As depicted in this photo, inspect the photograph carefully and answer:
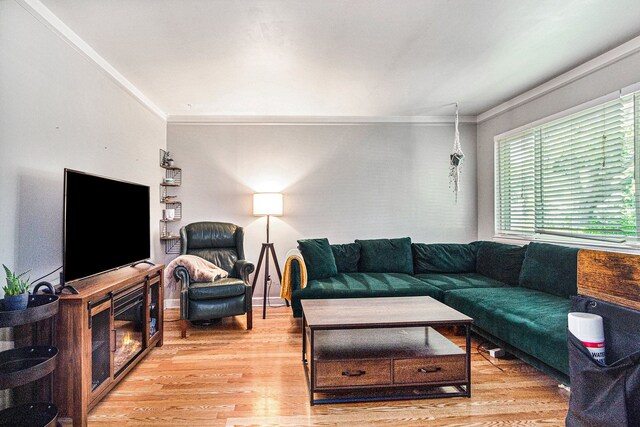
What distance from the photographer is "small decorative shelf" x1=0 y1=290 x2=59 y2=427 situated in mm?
1556

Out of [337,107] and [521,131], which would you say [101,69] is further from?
[521,131]

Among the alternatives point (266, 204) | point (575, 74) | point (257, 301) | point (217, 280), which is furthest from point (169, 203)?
point (575, 74)

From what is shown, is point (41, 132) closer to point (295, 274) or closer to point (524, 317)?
point (295, 274)

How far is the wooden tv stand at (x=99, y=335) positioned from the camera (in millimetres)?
1897

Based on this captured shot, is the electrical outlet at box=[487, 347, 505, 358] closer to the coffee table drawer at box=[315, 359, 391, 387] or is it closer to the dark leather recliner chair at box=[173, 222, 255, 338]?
the coffee table drawer at box=[315, 359, 391, 387]

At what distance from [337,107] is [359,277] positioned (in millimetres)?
2016

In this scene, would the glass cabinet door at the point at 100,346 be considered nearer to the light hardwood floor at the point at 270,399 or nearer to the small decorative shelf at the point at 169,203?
the light hardwood floor at the point at 270,399

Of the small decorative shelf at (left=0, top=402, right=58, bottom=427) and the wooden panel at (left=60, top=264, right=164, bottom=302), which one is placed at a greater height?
the wooden panel at (left=60, top=264, right=164, bottom=302)

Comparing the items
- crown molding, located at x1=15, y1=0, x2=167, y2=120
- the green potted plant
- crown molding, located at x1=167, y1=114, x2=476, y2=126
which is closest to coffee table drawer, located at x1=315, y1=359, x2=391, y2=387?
the green potted plant

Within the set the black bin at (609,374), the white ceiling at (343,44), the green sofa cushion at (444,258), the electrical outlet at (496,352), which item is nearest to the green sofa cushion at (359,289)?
the green sofa cushion at (444,258)

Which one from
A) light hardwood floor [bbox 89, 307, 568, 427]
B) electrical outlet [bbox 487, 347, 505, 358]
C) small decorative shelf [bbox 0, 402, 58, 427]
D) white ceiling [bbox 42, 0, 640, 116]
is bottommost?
light hardwood floor [bbox 89, 307, 568, 427]

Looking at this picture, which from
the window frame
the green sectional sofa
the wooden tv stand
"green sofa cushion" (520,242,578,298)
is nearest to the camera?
the wooden tv stand

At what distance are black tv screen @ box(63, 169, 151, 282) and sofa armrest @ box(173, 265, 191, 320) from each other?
384 millimetres

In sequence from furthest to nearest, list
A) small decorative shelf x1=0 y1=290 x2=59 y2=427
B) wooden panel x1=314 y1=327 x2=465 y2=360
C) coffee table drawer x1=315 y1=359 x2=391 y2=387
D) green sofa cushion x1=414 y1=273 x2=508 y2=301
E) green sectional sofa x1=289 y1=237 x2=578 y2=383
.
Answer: green sofa cushion x1=414 y1=273 x2=508 y2=301, green sectional sofa x1=289 y1=237 x2=578 y2=383, wooden panel x1=314 y1=327 x2=465 y2=360, coffee table drawer x1=315 y1=359 x2=391 y2=387, small decorative shelf x1=0 y1=290 x2=59 y2=427
